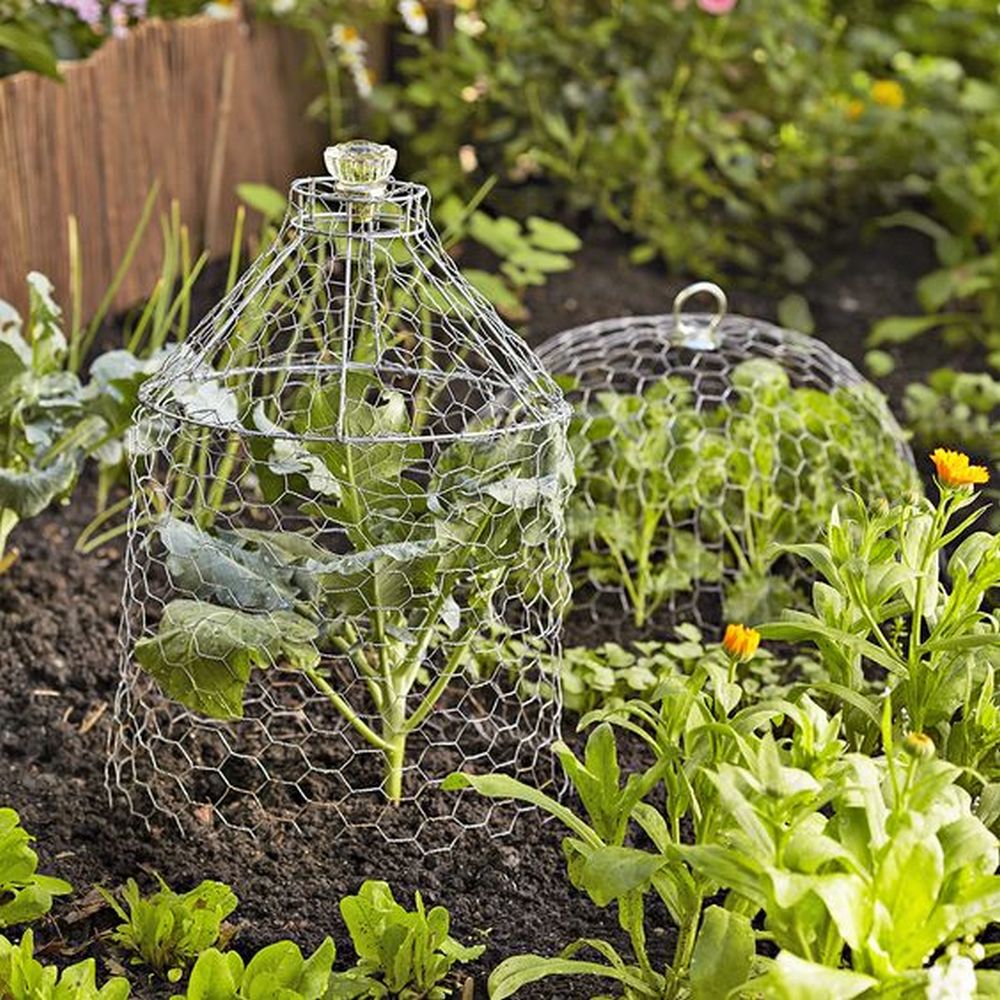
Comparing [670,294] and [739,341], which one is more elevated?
[739,341]

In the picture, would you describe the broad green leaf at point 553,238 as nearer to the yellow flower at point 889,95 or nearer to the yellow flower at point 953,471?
the yellow flower at point 889,95

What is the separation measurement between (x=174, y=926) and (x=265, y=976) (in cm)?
25

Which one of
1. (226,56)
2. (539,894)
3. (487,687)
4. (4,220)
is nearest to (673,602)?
(487,687)

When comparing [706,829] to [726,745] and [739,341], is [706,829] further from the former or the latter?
[739,341]

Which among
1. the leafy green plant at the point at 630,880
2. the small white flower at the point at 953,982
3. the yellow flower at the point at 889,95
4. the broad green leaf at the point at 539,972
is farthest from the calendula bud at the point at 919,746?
the yellow flower at the point at 889,95

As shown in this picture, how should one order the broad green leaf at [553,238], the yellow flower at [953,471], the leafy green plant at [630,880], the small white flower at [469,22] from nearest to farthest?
the leafy green plant at [630,880]
the yellow flower at [953,471]
the broad green leaf at [553,238]
the small white flower at [469,22]

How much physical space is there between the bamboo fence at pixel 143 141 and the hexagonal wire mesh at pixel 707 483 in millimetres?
1301

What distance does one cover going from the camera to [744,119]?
502 centimetres

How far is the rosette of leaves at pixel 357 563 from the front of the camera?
6.79ft

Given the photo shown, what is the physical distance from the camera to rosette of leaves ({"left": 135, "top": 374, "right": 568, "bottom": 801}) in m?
2.07

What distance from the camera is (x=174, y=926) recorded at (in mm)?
1987

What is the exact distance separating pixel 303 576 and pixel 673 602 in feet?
3.66

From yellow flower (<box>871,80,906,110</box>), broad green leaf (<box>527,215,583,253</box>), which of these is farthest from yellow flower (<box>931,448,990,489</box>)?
yellow flower (<box>871,80,906,110</box>)

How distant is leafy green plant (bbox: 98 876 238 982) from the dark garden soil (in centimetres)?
4
